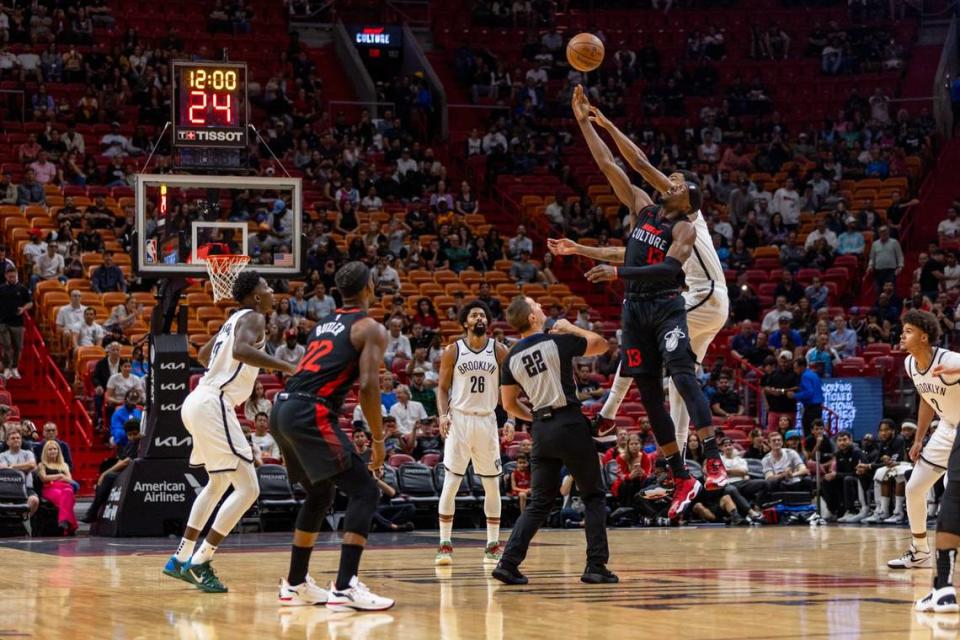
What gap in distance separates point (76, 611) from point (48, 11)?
861 inches

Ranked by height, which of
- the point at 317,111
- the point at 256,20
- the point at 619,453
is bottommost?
the point at 619,453

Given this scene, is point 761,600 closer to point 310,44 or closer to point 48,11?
point 48,11

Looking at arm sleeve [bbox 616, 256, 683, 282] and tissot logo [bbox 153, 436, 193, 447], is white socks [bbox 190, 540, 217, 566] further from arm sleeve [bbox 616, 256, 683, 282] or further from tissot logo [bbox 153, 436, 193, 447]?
tissot logo [bbox 153, 436, 193, 447]

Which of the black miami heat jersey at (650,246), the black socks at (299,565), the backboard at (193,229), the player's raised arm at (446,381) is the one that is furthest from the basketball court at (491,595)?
the backboard at (193,229)

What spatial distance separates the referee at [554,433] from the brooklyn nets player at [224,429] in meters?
1.92

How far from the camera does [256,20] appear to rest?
3180 centimetres

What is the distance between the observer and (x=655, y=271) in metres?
10.3

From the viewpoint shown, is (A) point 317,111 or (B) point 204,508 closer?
(B) point 204,508

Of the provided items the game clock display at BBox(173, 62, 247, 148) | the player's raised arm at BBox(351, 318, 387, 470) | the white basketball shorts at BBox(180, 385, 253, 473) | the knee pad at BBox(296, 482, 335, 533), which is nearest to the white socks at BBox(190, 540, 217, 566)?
the white basketball shorts at BBox(180, 385, 253, 473)

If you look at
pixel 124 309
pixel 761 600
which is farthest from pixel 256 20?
pixel 761 600

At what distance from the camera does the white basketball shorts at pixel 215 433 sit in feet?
35.9

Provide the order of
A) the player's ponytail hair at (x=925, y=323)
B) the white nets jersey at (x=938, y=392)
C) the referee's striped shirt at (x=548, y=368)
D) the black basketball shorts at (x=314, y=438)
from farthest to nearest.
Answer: the white nets jersey at (x=938, y=392) → the player's ponytail hair at (x=925, y=323) → the referee's striped shirt at (x=548, y=368) → the black basketball shorts at (x=314, y=438)

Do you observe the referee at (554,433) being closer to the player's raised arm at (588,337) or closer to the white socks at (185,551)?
the player's raised arm at (588,337)

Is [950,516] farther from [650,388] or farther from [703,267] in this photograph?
[703,267]
